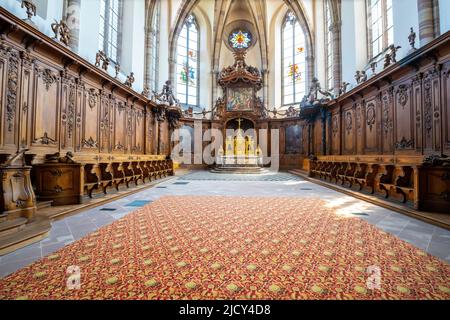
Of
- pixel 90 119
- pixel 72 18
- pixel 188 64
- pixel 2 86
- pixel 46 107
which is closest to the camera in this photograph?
pixel 2 86

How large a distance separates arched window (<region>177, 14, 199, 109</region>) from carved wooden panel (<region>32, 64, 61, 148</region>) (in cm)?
1345

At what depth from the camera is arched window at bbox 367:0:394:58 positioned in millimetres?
9938

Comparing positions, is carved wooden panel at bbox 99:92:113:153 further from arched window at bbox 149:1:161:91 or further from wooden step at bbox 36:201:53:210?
arched window at bbox 149:1:161:91

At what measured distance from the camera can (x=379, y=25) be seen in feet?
35.1

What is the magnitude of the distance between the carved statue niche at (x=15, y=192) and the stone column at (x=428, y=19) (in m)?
10.6

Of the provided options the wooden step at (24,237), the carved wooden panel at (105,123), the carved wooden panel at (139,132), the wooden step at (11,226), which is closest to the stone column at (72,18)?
the carved wooden panel at (105,123)

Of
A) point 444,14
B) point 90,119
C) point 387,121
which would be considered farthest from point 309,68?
point 90,119

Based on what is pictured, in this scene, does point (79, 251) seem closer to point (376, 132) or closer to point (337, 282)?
point (337, 282)

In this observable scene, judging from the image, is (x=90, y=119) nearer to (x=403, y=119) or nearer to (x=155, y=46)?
(x=155, y=46)

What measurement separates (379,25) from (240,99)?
34.1 ft

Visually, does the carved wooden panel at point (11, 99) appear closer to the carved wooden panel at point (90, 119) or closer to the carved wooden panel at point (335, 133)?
the carved wooden panel at point (90, 119)

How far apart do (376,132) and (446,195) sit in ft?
18.1

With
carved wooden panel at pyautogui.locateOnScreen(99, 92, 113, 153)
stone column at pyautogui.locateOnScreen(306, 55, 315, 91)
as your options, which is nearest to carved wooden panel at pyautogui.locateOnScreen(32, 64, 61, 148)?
carved wooden panel at pyautogui.locateOnScreen(99, 92, 113, 153)
